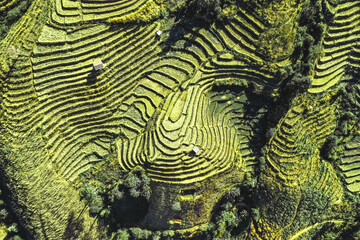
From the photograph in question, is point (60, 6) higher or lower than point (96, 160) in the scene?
higher

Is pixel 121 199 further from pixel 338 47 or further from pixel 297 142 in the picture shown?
pixel 338 47

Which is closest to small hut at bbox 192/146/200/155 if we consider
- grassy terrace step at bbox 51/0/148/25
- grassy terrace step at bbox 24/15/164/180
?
grassy terrace step at bbox 24/15/164/180

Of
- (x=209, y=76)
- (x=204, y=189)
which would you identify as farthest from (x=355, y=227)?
(x=209, y=76)

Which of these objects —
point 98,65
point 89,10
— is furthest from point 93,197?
point 89,10

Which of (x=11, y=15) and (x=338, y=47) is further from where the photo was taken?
(x=338, y=47)

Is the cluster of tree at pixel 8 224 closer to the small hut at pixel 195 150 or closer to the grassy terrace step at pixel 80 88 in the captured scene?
the grassy terrace step at pixel 80 88

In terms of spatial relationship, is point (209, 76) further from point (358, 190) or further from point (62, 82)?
point (358, 190)
